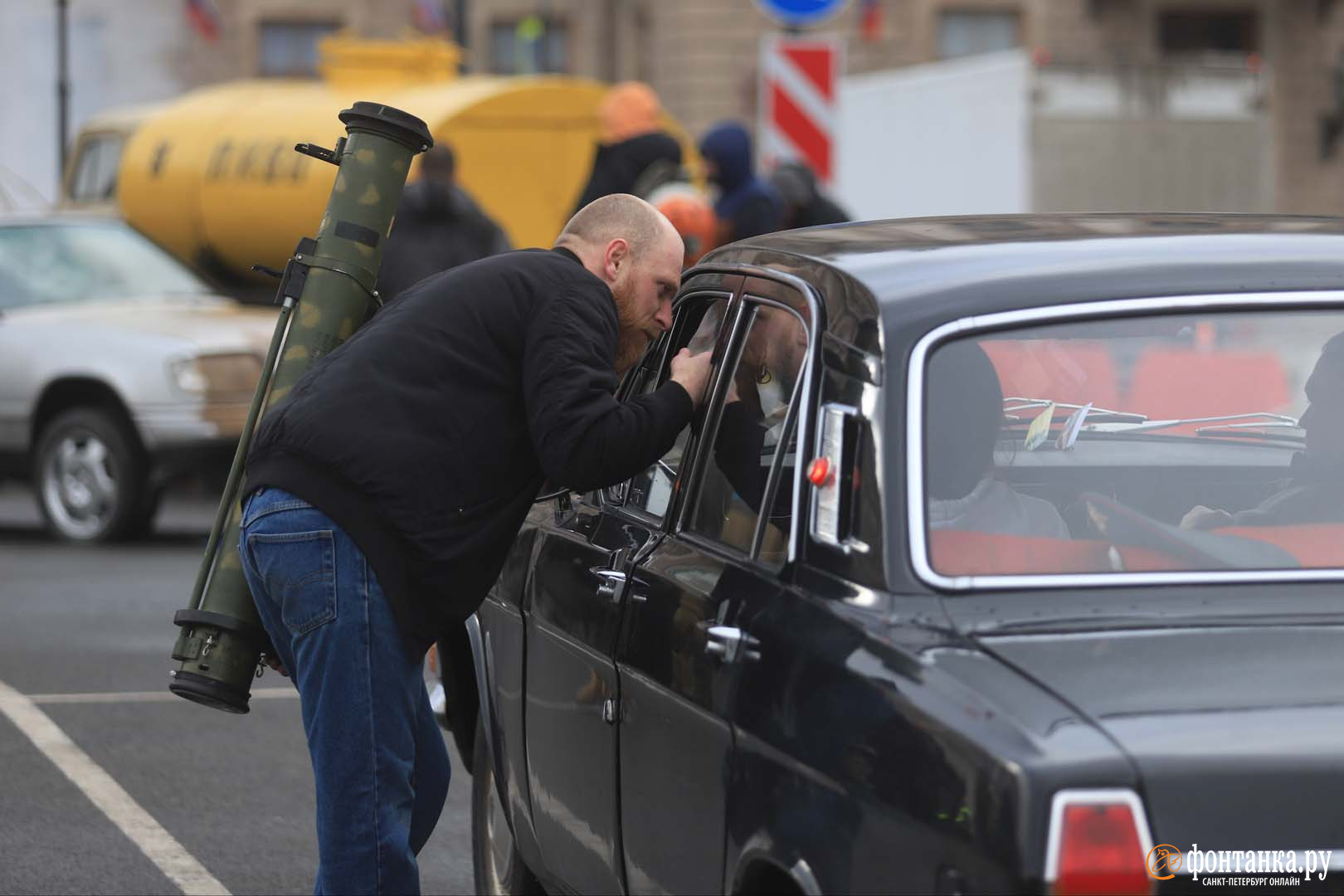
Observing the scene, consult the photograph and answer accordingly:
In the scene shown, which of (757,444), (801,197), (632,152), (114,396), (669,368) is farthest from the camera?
(114,396)

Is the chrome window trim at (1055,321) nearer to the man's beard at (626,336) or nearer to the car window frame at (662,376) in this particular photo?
the car window frame at (662,376)

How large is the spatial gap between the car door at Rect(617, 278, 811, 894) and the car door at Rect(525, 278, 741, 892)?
3.9 inches

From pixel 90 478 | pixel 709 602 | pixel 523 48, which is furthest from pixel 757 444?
pixel 523 48

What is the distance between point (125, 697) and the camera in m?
8.37

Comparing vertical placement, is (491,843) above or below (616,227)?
below

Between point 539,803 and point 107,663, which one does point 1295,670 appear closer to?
point 539,803

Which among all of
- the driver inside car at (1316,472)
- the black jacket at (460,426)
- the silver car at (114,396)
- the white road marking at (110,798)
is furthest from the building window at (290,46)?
the driver inside car at (1316,472)

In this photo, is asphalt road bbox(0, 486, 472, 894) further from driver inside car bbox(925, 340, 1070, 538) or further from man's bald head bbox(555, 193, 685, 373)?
driver inside car bbox(925, 340, 1070, 538)

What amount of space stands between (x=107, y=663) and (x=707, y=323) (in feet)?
17.4

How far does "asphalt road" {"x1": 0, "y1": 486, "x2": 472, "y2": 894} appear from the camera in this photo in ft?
19.7

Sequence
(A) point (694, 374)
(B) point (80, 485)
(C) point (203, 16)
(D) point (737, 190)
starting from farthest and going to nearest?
(C) point (203, 16) < (B) point (80, 485) < (D) point (737, 190) < (A) point (694, 374)

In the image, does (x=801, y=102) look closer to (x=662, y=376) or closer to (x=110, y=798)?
(x=110, y=798)

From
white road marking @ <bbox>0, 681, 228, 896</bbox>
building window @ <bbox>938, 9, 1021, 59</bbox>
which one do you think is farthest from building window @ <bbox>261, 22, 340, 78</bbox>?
white road marking @ <bbox>0, 681, 228, 896</bbox>

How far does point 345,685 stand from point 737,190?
7437 millimetres
